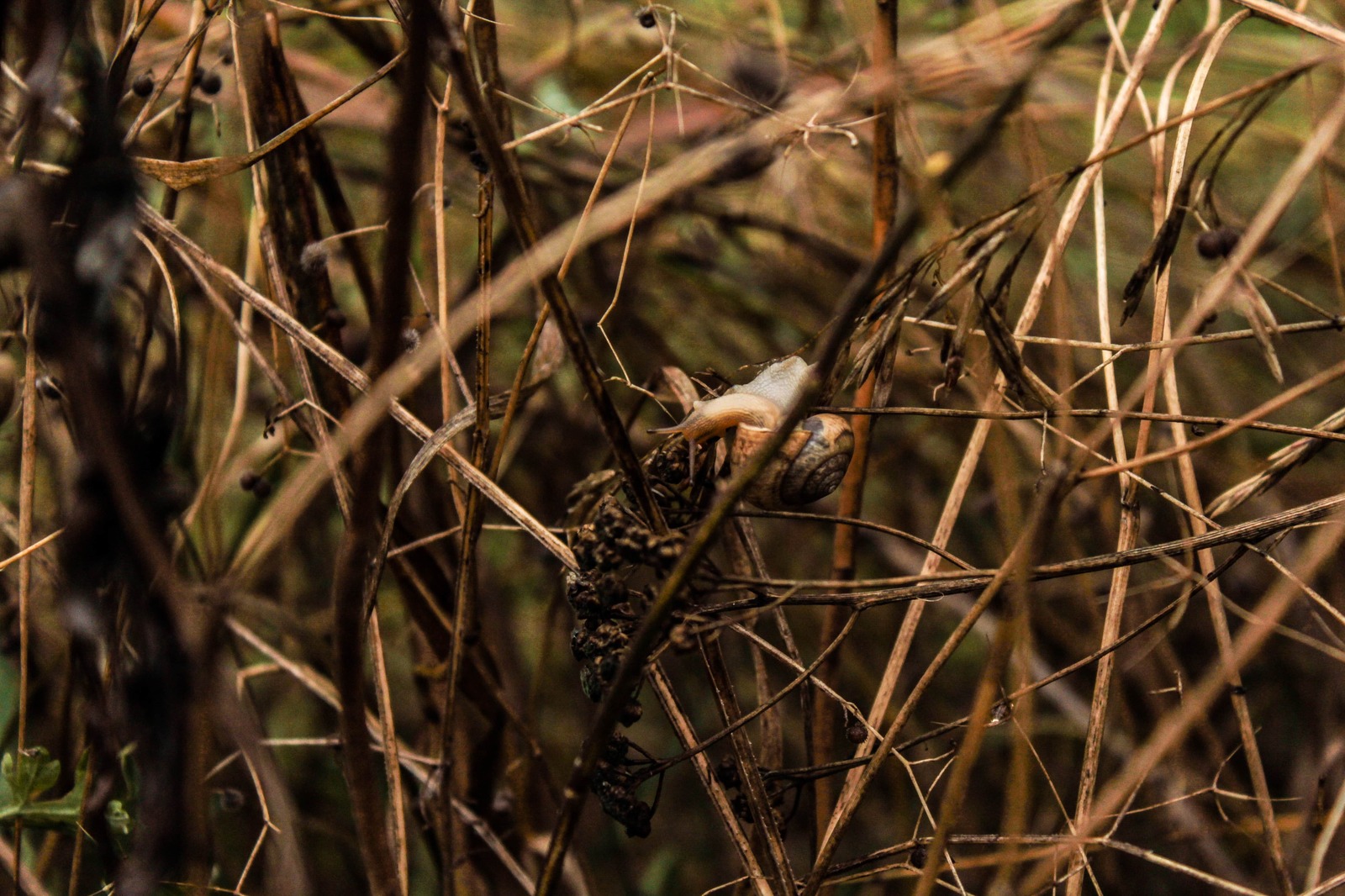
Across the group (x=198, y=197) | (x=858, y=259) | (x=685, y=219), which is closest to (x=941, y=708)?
(x=858, y=259)

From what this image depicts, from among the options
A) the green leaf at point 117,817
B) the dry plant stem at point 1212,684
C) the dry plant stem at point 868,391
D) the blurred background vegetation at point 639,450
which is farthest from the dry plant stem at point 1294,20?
the green leaf at point 117,817

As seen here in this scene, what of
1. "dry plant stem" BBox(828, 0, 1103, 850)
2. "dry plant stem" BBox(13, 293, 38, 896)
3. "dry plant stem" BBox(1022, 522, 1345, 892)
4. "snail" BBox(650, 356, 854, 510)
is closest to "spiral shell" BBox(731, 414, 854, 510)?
"snail" BBox(650, 356, 854, 510)

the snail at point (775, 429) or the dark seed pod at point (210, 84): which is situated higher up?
the dark seed pod at point (210, 84)

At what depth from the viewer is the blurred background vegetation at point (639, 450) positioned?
512 millimetres

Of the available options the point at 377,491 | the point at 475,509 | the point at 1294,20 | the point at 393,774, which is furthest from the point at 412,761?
the point at 1294,20

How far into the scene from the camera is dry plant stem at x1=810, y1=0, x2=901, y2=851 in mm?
762

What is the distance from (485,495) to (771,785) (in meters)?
0.28

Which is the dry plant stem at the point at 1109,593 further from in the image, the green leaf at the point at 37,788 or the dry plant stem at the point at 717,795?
the green leaf at the point at 37,788

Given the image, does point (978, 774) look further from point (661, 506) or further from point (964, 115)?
point (661, 506)

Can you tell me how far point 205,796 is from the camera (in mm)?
779

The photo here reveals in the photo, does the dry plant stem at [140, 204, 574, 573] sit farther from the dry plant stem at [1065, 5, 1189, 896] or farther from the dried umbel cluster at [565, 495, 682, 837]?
the dry plant stem at [1065, 5, 1189, 896]

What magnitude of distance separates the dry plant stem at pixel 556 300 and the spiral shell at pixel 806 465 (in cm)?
7

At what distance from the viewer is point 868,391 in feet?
2.73

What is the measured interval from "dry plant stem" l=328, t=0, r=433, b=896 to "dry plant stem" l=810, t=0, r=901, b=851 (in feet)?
1.17
